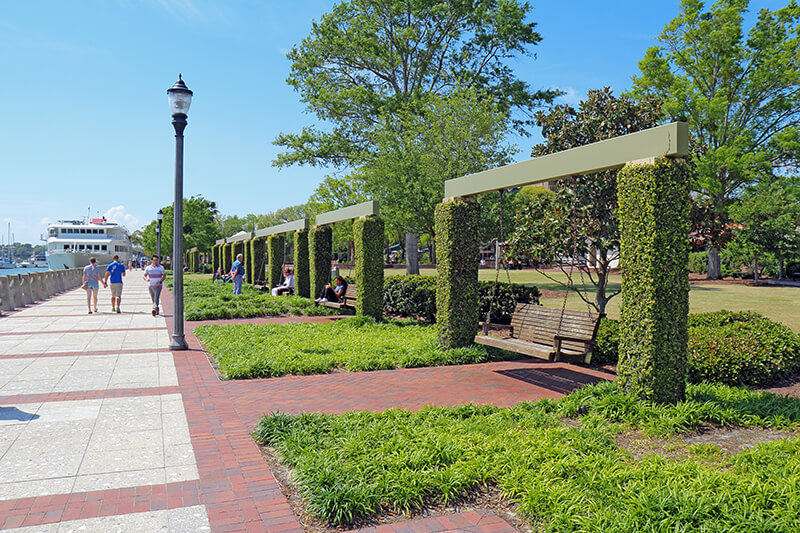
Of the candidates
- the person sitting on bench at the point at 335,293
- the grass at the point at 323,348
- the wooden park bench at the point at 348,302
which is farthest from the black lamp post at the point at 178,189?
the person sitting on bench at the point at 335,293

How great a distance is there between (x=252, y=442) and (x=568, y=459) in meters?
2.67

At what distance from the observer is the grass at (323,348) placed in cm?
800

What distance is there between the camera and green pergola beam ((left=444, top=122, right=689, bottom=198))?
5.55 m

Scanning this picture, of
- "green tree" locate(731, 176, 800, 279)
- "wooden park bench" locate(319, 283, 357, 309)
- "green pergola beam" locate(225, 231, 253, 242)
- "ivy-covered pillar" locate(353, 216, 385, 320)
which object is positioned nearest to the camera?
"ivy-covered pillar" locate(353, 216, 385, 320)

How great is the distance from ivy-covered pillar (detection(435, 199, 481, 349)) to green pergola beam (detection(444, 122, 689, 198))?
67 cm

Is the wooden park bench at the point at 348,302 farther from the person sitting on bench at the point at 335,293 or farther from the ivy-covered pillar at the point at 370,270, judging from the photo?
the ivy-covered pillar at the point at 370,270

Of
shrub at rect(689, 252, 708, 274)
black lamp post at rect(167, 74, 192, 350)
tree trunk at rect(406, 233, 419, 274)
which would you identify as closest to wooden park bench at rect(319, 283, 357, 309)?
black lamp post at rect(167, 74, 192, 350)

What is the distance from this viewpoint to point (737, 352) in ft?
24.0

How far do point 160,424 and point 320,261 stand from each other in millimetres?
11804

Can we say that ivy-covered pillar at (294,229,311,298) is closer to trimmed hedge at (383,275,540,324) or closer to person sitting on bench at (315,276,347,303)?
person sitting on bench at (315,276,347,303)

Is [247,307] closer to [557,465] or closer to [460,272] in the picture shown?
[460,272]

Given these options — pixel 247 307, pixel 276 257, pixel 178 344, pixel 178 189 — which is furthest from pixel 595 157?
pixel 276 257

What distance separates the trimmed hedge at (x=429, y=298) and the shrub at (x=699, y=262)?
29158 mm

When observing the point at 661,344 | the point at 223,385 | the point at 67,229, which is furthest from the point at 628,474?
the point at 67,229
